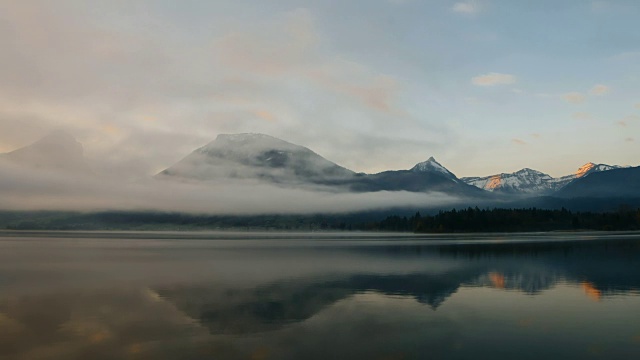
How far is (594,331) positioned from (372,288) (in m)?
17.2

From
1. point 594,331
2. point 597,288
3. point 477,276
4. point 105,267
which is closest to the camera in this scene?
point 594,331

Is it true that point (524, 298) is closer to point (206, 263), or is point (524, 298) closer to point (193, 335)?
point (193, 335)

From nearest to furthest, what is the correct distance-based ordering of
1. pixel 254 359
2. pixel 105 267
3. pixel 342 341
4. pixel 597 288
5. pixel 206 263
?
pixel 254 359 < pixel 342 341 < pixel 597 288 < pixel 105 267 < pixel 206 263

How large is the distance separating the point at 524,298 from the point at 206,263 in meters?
41.1

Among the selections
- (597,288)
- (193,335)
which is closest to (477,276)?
(597,288)

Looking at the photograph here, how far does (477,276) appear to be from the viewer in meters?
46.8

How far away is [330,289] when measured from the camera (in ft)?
125

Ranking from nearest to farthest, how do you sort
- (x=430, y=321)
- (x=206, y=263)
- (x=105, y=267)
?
(x=430, y=321), (x=105, y=267), (x=206, y=263)

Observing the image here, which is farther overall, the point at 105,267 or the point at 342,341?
the point at 105,267

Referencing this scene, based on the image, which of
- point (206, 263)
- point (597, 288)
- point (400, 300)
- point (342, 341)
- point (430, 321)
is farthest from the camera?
point (206, 263)

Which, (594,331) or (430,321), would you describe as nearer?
(594,331)

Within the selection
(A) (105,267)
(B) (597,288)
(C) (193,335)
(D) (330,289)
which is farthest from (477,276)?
(A) (105,267)

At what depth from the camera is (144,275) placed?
4956cm

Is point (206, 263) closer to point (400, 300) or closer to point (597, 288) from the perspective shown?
point (400, 300)
